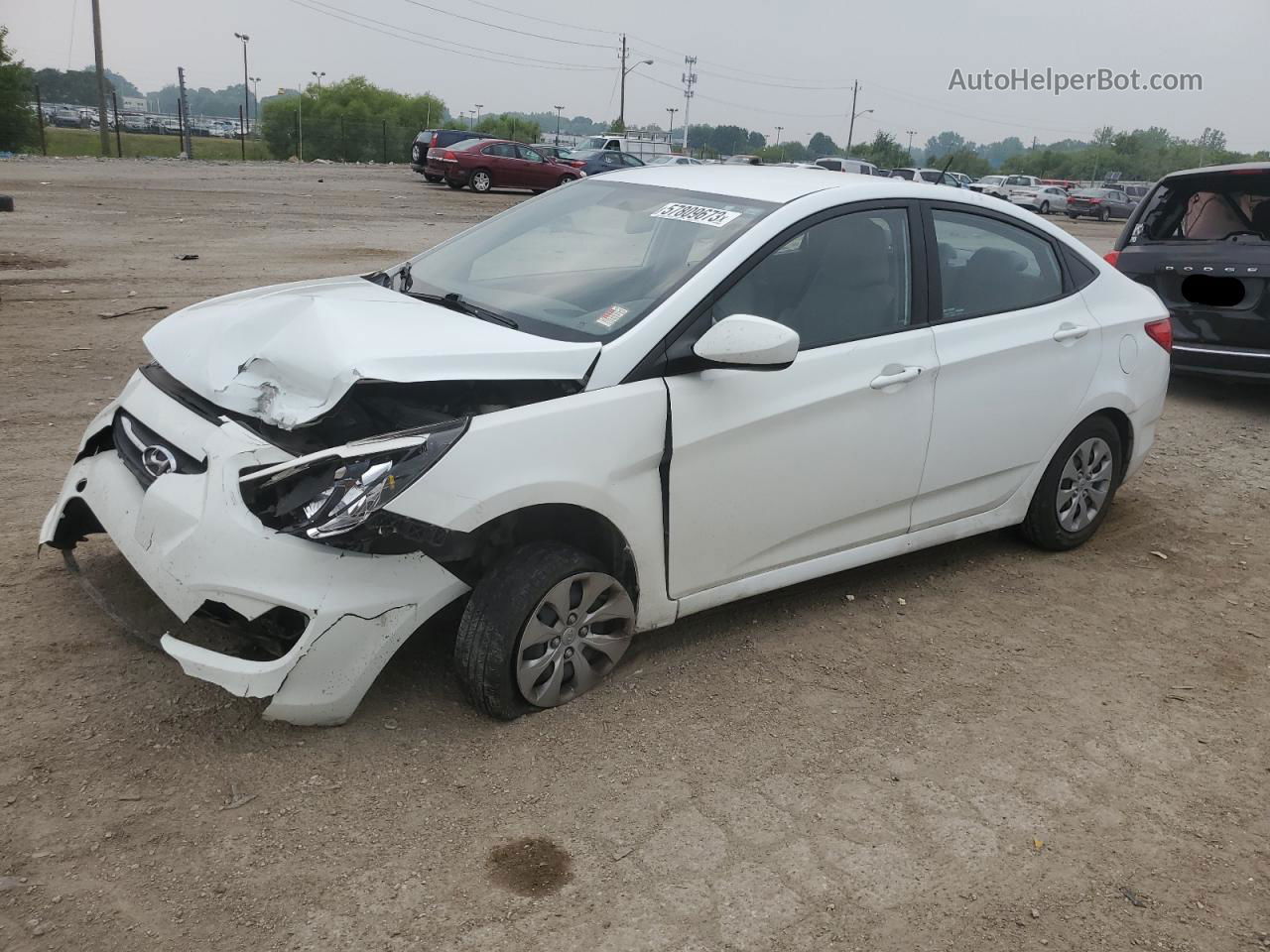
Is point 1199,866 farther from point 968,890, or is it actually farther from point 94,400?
point 94,400

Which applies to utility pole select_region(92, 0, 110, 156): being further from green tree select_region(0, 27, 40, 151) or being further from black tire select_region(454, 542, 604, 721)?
black tire select_region(454, 542, 604, 721)

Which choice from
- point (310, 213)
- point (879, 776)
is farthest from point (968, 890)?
point (310, 213)

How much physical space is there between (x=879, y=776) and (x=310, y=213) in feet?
59.8

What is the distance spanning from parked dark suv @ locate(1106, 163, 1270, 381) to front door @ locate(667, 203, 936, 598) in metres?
4.74


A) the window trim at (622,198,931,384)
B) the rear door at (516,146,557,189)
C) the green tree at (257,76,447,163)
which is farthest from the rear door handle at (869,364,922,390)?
the green tree at (257,76,447,163)

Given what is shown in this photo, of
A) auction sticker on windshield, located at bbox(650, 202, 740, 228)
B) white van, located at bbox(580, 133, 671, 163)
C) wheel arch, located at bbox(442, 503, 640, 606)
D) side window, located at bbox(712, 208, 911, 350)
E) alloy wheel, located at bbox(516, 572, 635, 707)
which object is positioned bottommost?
alloy wheel, located at bbox(516, 572, 635, 707)

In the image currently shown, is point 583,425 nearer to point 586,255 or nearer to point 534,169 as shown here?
point 586,255

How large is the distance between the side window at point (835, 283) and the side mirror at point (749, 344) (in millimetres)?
217

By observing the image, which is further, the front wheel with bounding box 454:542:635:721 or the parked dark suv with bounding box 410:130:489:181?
the parked dark suv with bounding box 410:130:489:181

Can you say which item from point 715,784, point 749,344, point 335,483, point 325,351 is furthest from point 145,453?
point 715,784

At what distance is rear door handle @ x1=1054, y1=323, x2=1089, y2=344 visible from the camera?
15.5ft

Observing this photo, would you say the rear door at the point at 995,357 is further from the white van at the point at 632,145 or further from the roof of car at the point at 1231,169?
the white van at the point at 632,145

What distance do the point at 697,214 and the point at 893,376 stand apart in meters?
0.94

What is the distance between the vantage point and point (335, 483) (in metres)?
2.99
